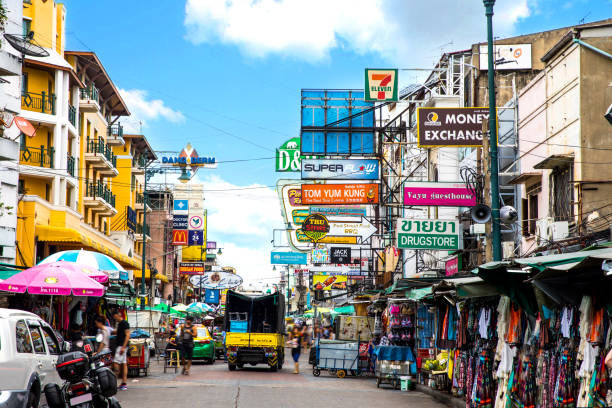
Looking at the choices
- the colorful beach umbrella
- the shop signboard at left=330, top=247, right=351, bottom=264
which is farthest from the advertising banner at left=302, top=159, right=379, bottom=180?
the shop signboard at left=330, top=247, right=351, bottom=264

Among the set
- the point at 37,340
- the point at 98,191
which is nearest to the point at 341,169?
the point at 37,340

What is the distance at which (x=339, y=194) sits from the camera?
34.6m

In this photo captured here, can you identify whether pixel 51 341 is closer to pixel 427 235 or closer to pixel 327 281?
pixel 427 235

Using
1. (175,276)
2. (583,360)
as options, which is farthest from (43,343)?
(175,276)

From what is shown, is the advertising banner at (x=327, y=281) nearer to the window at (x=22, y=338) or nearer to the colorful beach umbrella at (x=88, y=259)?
the colorful beach umbrella at (x=88, y=259)

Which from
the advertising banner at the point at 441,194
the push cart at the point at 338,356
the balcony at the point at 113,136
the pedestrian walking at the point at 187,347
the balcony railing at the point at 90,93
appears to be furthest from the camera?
the balcony at the point at 113,136

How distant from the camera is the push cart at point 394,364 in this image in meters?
24.2

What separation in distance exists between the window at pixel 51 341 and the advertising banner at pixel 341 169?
21097 mm

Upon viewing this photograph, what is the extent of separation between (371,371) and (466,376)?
514 inches

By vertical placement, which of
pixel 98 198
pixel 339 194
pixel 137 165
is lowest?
pixel 339 194

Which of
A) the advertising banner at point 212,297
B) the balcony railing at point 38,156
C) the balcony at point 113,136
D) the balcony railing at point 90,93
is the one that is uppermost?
the balcony railing at point 90,93

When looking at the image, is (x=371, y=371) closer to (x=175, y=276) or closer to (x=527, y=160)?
(x=527, y=160)

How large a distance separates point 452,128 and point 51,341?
1343cm

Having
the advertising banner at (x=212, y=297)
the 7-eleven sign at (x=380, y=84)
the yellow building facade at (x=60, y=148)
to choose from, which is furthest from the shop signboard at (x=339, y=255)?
the advertising banner at (x=212, y=297)
